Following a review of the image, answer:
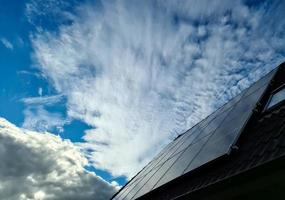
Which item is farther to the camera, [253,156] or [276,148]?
[253,156]

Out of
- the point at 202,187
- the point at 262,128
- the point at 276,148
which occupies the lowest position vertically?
the point at 276,148

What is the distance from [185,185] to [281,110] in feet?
6.77

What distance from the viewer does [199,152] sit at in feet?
18.6

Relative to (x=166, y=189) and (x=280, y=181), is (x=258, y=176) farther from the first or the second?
(x=166, y=189)

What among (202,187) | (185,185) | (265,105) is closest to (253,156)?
(202,187)

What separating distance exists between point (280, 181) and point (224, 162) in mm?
1187

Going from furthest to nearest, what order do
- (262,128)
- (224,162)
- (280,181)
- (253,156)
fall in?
(262,128) → (224,162) → (253,156) → (280,181)

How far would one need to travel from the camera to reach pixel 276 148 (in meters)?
3.40

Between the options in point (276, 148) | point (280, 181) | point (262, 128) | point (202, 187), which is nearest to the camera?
point (280, 181)

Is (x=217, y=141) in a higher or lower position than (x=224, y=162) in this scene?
higher

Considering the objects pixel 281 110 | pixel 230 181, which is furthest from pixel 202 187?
pixel 281 110

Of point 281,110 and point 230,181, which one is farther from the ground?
point 281,110

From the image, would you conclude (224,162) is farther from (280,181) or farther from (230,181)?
(280,181)

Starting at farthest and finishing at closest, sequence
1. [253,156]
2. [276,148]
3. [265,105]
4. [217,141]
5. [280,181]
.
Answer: [265,105] → [217,141] → [253,156] → [276,148] → [280,181]
